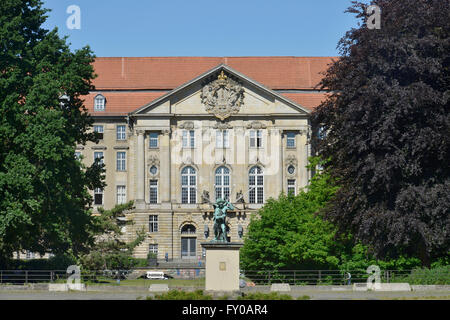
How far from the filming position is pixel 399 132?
4994 cm

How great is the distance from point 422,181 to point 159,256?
46350 mm

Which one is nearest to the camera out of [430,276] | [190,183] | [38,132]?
[430,276]

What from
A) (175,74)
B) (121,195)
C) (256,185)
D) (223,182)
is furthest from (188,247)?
(175,74)

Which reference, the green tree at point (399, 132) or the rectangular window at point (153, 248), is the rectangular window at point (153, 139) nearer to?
the rectangular window at point (153, 248)

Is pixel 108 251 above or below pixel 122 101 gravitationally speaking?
below

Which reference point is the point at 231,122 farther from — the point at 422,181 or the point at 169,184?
the point at 422,181

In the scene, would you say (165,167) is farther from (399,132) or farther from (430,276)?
(430,276)

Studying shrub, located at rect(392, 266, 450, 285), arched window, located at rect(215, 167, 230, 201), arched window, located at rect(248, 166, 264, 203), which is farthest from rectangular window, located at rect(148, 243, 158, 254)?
shrub, located at rect(392, 266, 450, 285)

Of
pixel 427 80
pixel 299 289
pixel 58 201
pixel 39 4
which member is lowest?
pixel 299 289

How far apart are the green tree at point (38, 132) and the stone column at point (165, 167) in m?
33.9

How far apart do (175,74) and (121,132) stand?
755 centimetres

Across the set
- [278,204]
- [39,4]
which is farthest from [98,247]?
[39,4]

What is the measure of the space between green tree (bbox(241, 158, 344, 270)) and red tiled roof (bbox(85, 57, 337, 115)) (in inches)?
942

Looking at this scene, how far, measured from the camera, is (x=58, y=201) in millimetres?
55719
